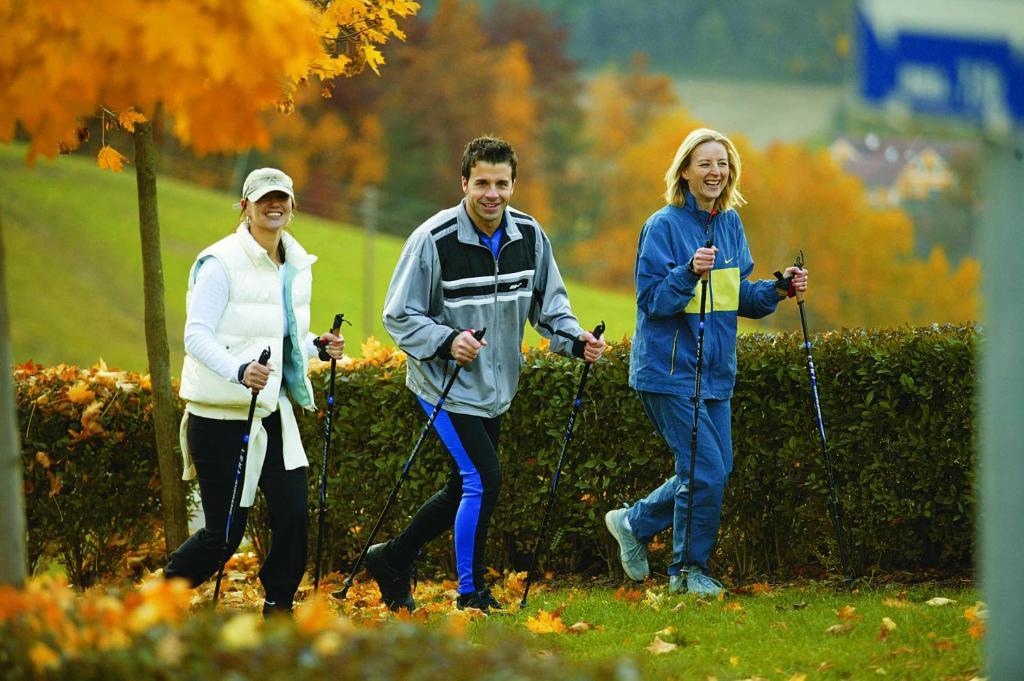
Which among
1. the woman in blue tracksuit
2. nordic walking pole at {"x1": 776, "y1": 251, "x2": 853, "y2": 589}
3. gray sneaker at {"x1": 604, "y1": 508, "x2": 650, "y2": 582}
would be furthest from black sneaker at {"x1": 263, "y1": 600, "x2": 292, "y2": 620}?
nordic walking pole at {"x1": 776, "y1": 251, "x2": 853, "y2": 589}

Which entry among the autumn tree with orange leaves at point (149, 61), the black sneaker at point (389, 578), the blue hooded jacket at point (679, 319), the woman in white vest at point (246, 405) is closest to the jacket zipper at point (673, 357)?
the blue hooded jacket at point (679, 319)

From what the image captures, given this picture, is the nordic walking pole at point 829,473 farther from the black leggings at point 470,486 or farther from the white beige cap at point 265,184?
the white beige cap at point 265,184

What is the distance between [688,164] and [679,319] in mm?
782

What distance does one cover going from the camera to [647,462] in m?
7.16

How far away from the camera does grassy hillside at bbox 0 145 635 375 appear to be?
3750 cm

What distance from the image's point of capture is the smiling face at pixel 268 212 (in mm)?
6098

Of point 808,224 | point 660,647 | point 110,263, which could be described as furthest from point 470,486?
point 808,224

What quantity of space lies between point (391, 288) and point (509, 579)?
1.93 m

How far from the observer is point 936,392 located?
6.74 meters

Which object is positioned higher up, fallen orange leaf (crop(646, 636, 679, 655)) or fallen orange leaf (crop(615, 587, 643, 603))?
fallen orange leaf (crop(615, 587, 643, 603))

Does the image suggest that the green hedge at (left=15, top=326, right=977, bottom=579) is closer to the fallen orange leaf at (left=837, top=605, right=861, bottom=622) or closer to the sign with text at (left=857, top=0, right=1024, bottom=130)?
the fallen orange leaf at (left=837, top=605, right=861, bottom=622)

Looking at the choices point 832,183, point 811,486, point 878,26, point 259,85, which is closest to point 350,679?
point 259,85

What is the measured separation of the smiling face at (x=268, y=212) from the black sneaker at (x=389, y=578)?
1.71 m

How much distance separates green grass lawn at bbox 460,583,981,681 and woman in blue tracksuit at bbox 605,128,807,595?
0.42 m
